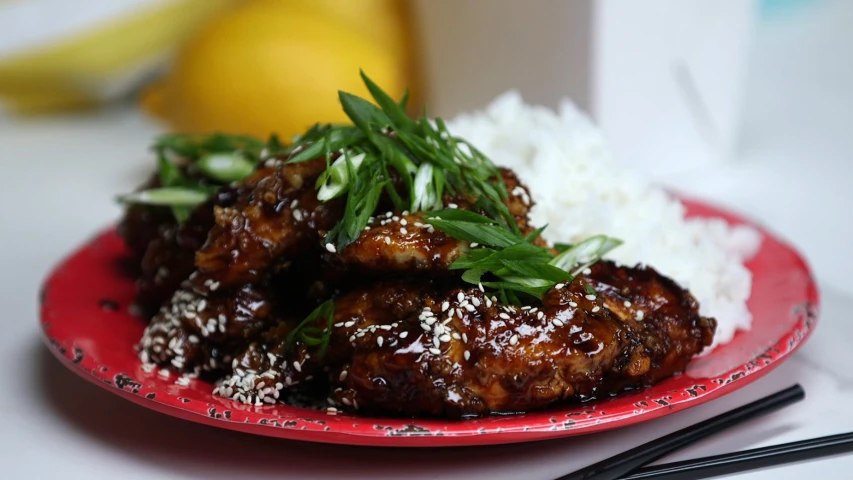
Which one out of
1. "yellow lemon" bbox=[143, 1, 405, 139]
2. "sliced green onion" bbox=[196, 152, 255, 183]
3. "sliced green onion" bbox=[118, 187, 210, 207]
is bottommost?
"sliced green onion" bbox=[118, 187, 210, 207]

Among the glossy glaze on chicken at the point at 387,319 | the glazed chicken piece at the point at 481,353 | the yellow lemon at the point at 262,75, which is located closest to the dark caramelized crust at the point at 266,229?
the glossy glaze on chicken at the point at 387,319

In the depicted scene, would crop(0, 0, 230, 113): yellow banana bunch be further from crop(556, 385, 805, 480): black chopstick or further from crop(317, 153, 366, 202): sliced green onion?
crop(556, 385, 805, 480): black chopstick

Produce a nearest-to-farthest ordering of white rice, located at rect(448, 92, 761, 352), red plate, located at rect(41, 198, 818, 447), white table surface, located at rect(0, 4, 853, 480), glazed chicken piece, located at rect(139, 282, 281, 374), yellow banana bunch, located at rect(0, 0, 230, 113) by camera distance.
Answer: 1. red plate, located at rect(41, 198, 818, 447)
2. white table surface, located at rect(0, 4, 853, 480)
3. glazed chicken piece, located at rect(139, 282, 281, 374)
4. white rice, located at rect(448, 92, 761, 352)
5. yellow banana bunch, located at rect(0, 0, 230, 113)

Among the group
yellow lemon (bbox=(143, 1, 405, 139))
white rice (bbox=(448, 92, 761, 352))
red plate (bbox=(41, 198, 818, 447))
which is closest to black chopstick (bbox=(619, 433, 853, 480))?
red plate (bbox=(41, 198, 818, 447))

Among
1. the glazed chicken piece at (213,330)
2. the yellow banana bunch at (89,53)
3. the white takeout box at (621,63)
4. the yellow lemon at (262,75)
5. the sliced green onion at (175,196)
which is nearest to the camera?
the glazed chicken piece at (213,330)

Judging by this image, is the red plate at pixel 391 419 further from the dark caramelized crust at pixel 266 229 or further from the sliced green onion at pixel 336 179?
the sliced green onion at pixel 336 179

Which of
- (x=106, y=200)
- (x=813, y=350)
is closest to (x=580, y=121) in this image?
(x=813, y=350)

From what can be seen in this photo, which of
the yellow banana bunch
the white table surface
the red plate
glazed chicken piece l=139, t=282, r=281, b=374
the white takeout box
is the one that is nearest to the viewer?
the red plate

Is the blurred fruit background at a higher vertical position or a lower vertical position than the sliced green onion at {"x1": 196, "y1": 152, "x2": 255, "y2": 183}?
higher
